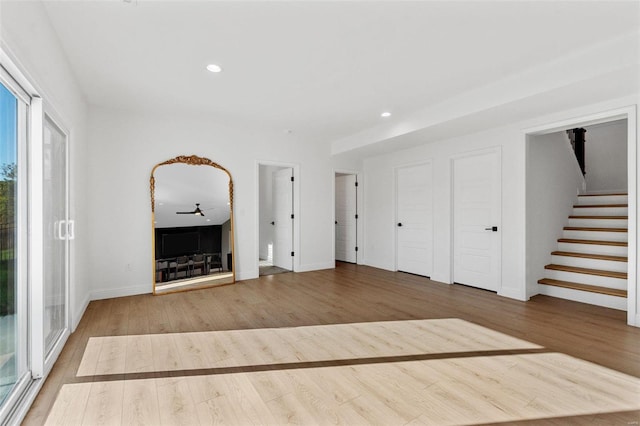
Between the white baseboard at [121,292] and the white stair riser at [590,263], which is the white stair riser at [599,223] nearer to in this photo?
the white stair riser at [590,263]

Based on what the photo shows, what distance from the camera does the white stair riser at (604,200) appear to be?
510 centimetres

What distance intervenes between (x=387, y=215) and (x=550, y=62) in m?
3.67

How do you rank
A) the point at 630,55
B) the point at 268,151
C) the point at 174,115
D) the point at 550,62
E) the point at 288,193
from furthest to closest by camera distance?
1. the point at 288,193
2. the point at 268,151
3. the point at 174,115
4. the point at 550,62
5. the point at 630,55

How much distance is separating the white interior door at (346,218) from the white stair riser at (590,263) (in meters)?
3.54

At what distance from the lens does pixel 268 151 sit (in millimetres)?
5617

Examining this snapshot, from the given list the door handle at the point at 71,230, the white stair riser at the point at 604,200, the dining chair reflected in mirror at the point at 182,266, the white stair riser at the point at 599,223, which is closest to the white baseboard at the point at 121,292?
the dining chair reflected in mirror at the point at 182,266

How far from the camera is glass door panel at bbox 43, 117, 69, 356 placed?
2.48 metres

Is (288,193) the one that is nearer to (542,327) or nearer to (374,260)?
(374,260)

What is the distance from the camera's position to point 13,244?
197cm

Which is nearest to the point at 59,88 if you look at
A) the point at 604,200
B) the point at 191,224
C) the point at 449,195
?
the point at 191,224

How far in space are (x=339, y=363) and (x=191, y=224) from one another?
354 cm

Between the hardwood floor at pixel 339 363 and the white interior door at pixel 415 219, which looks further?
the white interior door at pixel 415 219

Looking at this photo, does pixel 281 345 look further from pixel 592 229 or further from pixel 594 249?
pixel 592 229

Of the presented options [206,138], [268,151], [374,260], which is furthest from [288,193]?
[374,260]
